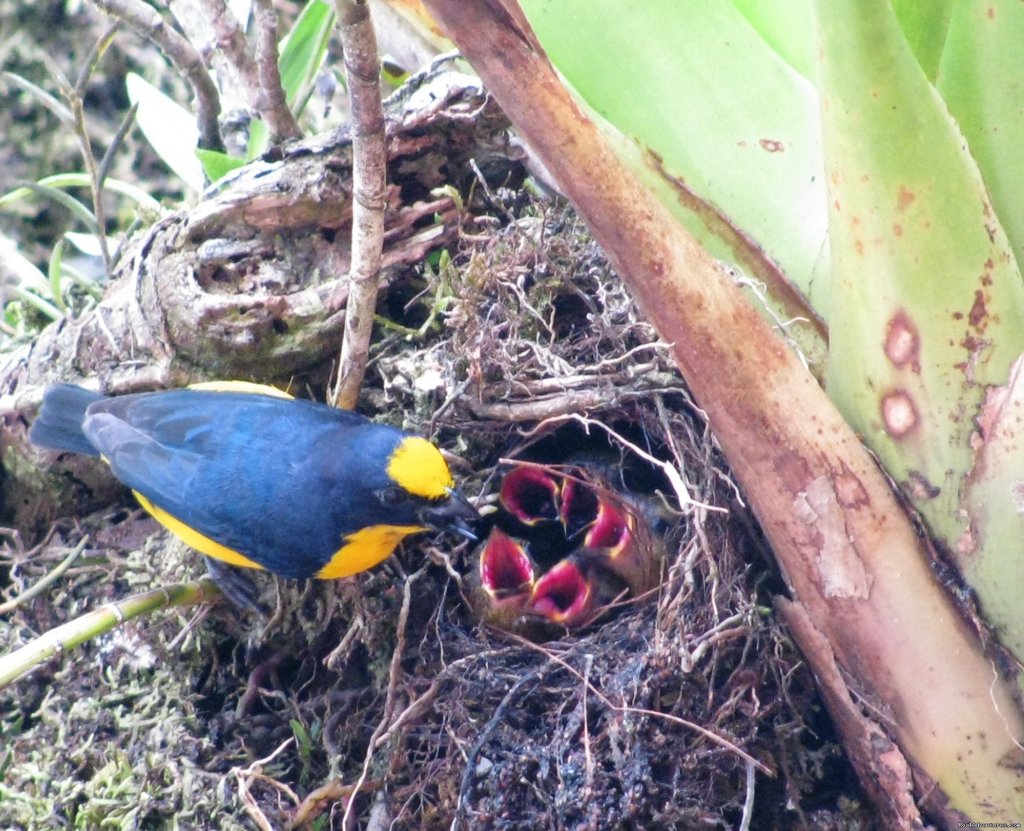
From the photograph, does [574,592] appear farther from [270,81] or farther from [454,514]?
[270,81]

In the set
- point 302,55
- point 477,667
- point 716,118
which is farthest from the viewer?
point 302,55

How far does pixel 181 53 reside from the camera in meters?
2.34

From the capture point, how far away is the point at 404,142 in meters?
2.22

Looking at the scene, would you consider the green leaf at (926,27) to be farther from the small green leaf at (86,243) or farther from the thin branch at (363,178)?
the small green leaf at (86,243)

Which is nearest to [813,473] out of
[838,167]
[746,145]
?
[838,167]

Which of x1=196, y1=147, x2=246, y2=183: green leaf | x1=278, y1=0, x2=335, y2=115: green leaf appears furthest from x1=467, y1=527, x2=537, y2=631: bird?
x1=278, y1=0, x2=335, y2=115: green leaf

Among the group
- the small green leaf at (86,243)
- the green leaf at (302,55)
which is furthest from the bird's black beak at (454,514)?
the small green leaf at (86,243)

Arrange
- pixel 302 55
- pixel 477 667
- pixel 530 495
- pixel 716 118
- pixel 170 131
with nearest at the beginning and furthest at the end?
pixel 716 118
pixel 477 667
pixel 530 495
pixel 302 55
pixel 170 131

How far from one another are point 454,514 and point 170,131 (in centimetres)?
131

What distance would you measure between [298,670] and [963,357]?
1391 mm

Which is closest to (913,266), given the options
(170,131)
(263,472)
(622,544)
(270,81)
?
(622,544)

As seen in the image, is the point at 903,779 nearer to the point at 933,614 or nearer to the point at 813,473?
the point at 933,614

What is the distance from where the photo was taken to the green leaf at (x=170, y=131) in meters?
2.69

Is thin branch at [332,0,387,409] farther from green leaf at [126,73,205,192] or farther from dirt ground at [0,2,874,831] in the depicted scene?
green leaf at [126,73,205,192]
